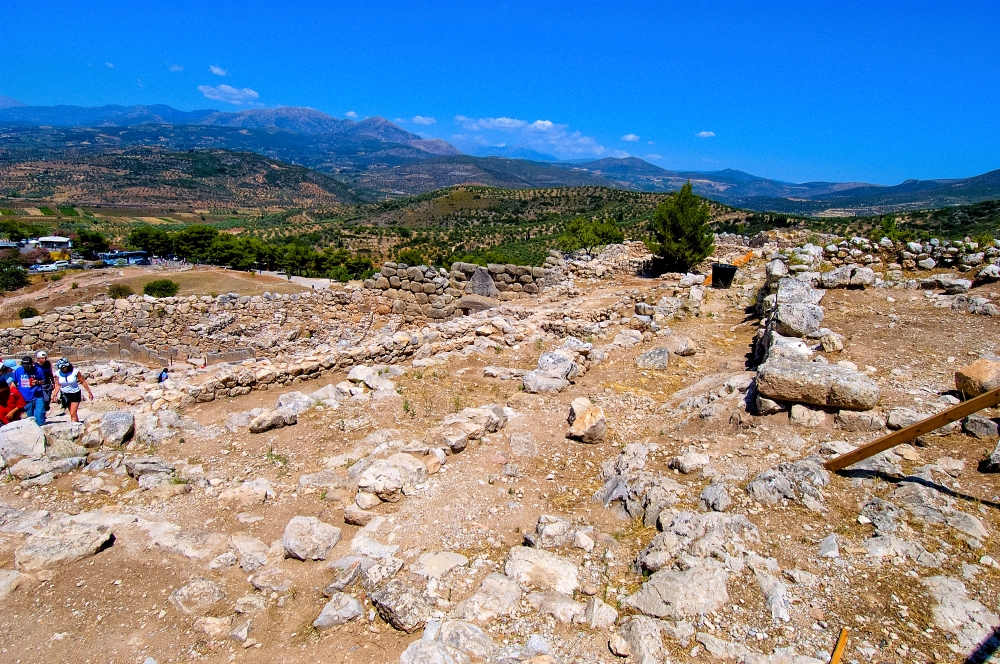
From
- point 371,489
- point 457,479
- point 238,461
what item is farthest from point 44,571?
point 457,479

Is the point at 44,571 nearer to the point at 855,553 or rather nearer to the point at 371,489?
the point at 371,489

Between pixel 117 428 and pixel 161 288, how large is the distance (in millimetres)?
34356

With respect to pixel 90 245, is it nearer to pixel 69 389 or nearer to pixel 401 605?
pixel 69 389

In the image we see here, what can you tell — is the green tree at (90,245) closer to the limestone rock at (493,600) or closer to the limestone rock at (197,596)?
the limestone rock at (197,596)

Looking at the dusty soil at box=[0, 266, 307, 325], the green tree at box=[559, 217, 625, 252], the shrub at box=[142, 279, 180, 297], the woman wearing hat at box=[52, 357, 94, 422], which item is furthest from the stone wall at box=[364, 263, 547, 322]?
the shrub at box=[142, 279, 180, 297]

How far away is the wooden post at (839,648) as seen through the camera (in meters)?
2.85

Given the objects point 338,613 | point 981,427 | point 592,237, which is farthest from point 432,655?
point 592,237

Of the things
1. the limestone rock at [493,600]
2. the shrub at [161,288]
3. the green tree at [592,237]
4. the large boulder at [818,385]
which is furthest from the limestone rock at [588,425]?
the shrub at [161,288]

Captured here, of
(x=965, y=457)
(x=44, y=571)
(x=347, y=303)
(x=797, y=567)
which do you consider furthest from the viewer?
(x=347, y=303)

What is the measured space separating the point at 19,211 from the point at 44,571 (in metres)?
147

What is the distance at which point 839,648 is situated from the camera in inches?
114

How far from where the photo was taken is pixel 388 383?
8.10 metres

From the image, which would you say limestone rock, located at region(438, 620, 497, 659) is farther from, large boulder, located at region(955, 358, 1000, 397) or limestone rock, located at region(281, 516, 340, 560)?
large boulder, located at region(955, 358, 1000, 397)

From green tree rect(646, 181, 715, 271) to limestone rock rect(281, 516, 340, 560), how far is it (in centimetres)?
1659
